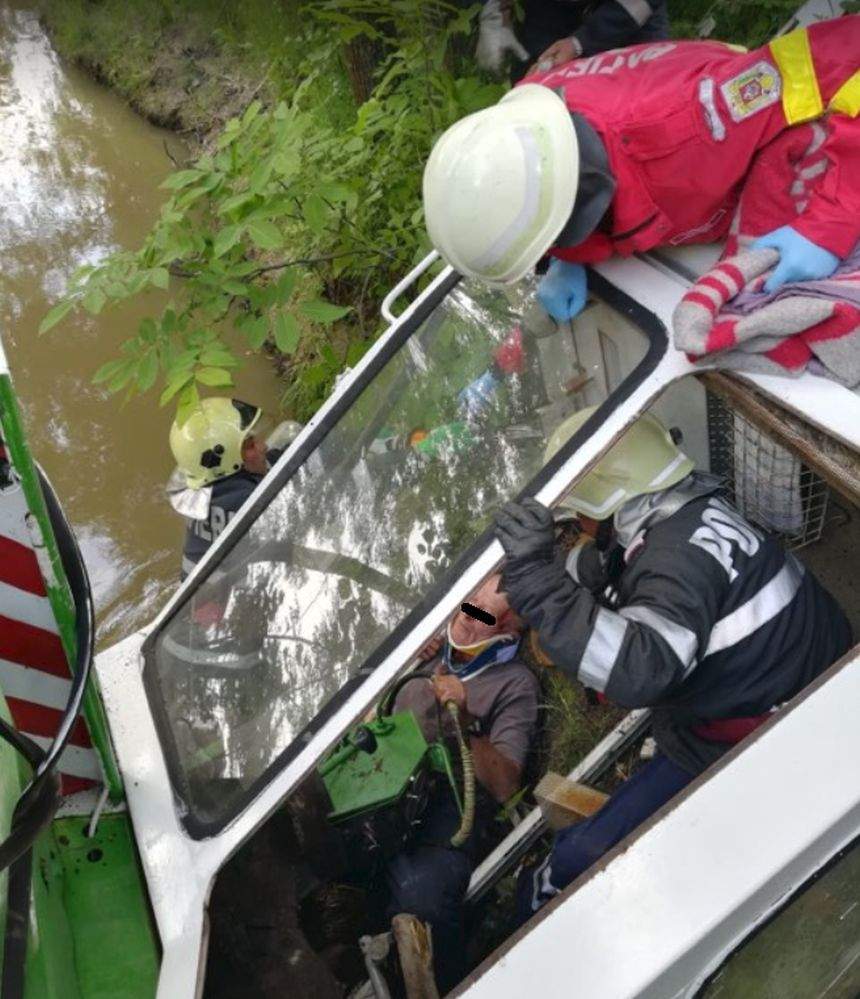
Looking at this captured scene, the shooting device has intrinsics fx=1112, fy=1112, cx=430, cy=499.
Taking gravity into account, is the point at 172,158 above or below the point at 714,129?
below

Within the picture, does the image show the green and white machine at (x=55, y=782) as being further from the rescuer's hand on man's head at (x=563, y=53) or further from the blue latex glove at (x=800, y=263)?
the rescuer's hand on man's head at (x=563, y=53)

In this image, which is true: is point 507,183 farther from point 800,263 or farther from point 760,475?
point 760,475

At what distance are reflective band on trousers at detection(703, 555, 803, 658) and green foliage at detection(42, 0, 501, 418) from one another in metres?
1.66

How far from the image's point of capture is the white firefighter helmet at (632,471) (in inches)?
84.0

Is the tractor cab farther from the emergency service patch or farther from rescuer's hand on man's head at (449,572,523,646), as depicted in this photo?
rescuer's hand on man's head at (449,572,523,646)

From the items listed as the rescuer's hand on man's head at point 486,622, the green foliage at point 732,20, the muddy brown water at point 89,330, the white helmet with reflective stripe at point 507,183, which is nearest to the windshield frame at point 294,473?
the white helmet with reflective stripe at point 507,183

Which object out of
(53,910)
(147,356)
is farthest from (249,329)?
(53,910)

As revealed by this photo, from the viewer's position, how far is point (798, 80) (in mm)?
2018

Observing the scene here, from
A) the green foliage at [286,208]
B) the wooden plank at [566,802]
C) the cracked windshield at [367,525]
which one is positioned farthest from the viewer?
the green foliage at [286,208]

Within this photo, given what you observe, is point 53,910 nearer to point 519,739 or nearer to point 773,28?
point 519,739

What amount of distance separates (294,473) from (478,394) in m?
0.50

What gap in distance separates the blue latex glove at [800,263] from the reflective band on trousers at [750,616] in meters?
0.56

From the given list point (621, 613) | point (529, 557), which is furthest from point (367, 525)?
point (621, 613)

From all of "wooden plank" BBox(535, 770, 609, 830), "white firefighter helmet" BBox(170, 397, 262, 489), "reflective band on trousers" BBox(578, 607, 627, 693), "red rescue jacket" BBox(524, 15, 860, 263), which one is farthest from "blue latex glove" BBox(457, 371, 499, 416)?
"white firefighter helmet" BBox(170, 397, 262, 489)
